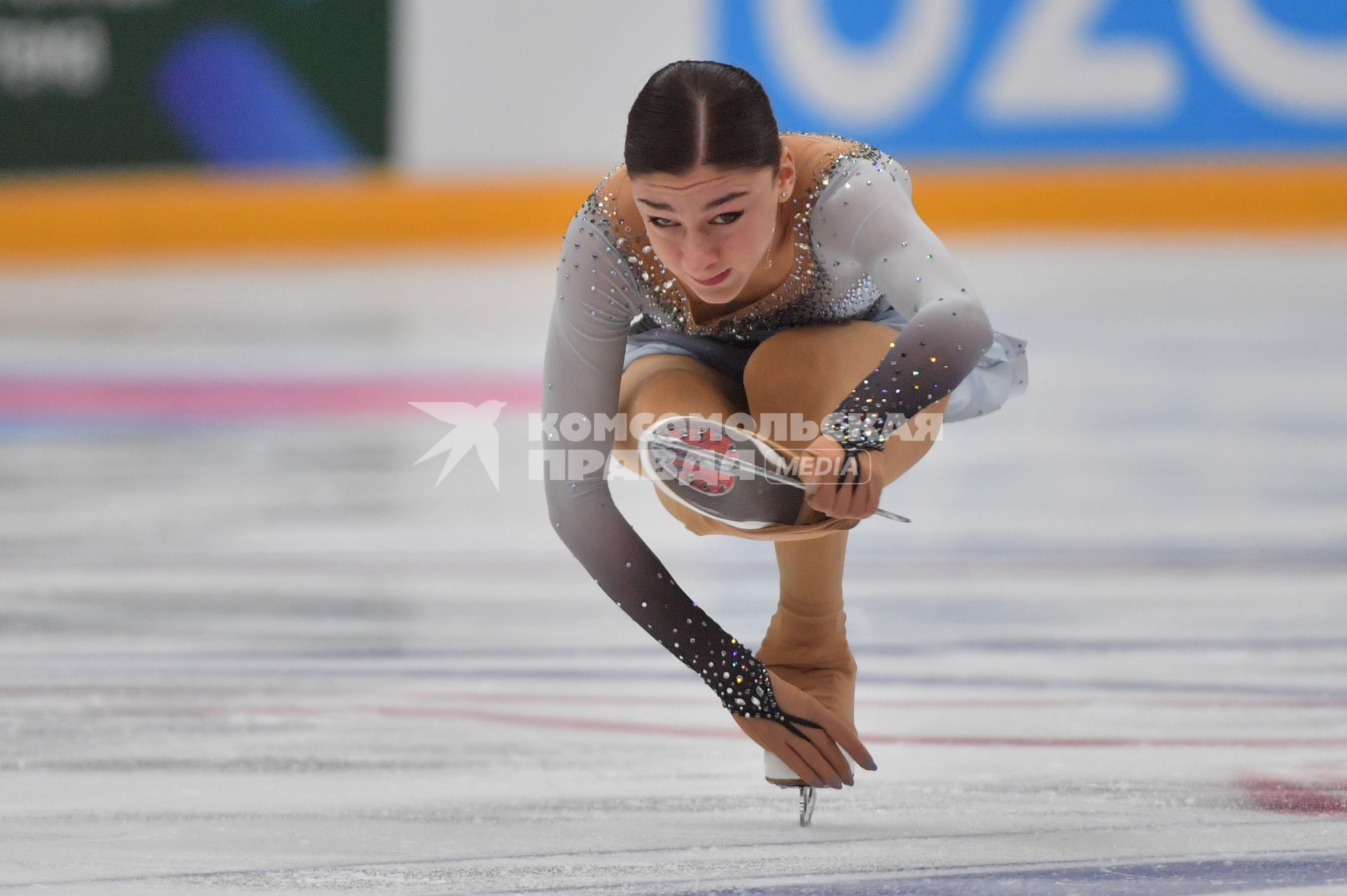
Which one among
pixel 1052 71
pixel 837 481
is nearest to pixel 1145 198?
pixel 1052 71

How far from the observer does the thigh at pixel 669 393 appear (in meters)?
2.02

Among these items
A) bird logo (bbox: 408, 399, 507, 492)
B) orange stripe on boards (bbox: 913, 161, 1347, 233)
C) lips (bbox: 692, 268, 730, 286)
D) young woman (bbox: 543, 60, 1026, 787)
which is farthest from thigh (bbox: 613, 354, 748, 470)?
orange stripe on boards (bbox: 913, 161, 1347, 233)

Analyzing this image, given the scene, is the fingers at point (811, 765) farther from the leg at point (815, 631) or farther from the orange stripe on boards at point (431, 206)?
the orange stripe on boards at point (431, 206)

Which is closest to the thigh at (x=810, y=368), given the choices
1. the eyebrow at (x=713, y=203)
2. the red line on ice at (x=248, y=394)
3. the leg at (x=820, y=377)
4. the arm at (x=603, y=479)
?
the leg at (x=820, y=377)

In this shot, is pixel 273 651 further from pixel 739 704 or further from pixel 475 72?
pixel 475 72

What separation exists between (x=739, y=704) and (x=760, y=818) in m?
0.16

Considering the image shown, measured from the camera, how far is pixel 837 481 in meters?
1.72

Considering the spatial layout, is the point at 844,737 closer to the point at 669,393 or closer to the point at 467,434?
the point at 669,393

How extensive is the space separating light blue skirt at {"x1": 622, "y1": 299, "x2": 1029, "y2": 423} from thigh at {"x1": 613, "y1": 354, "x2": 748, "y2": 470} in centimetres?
1

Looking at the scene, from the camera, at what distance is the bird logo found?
438cm

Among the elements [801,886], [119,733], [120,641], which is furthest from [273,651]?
[801,886]

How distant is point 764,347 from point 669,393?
0.41 ft

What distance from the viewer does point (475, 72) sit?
8.55 metres

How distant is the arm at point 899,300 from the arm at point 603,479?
0.78 ft
